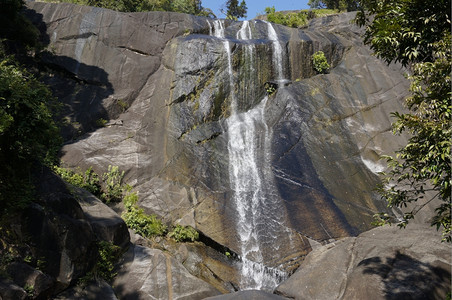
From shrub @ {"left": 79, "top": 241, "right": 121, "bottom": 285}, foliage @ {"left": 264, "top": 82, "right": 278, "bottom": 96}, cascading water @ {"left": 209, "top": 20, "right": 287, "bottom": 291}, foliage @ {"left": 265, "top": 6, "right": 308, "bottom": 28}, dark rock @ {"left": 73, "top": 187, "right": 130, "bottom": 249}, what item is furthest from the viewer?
foliage @ {"left": 265, "top": 6, "right": 308, "bottom": 28}

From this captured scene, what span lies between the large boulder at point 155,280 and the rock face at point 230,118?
2658 millimetres

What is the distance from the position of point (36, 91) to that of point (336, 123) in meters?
13.2

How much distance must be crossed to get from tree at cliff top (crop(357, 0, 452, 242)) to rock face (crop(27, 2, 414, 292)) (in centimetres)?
732

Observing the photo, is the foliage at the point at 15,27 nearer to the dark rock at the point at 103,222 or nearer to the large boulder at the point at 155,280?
the dark rock at the point at 103,222

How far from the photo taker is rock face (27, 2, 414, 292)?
45.7 ft

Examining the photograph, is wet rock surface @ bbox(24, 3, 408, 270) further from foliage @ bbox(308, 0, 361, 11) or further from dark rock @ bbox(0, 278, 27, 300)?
foliage @ bbox(308, 0, 361, 11)

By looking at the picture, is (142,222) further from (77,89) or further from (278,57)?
(278,57)

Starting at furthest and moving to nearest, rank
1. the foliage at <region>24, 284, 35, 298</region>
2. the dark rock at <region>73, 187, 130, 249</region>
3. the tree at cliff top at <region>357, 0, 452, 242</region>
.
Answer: the dark rock at <region>73, 187, 130, 249</region>, the foliage at <region>24, 284, 35, 298</region>, the tree at cliff top at <region>357, 0, 452, 242</region>

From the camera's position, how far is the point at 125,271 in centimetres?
1027

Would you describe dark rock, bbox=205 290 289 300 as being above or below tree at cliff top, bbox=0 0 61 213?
below

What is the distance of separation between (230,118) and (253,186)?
4.18 m

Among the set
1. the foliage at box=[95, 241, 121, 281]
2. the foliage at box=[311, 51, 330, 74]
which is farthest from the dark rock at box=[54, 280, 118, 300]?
the foliage at box=[311, 51, 330, 74]

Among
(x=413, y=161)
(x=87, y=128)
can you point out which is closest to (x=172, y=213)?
(x=87, y=128)

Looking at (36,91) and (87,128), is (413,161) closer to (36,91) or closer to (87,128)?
(36,91)
